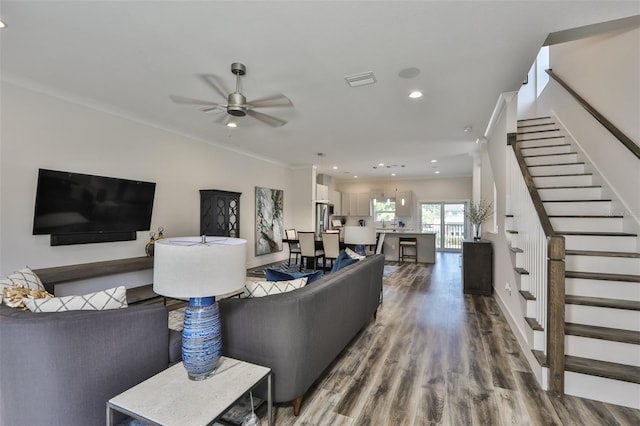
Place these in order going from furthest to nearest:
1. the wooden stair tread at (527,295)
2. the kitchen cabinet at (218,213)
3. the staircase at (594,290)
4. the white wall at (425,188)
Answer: the white wall at (425,188) → the kitchen cabinet at (218,213) → the wooden stair tread at (527,295) → the staircase at (594,290)

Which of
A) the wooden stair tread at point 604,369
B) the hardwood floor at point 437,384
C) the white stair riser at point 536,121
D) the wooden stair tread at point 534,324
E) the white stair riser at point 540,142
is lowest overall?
the hardwood floor at point 437,384

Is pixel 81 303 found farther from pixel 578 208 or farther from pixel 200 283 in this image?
pixel 578 208

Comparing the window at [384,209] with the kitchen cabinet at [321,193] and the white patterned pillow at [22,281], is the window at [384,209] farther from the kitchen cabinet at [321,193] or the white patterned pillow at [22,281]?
the white patterned pillow at [22,281]

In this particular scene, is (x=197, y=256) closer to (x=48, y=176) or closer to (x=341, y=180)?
(x=48, y=176)

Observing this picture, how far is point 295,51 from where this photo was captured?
2.69 metres

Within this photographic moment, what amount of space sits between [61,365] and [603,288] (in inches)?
157

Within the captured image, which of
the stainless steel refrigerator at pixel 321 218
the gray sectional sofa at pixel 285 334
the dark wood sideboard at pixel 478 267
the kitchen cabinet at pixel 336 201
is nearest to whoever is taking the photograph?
the gray sectional sofa at pixel 285 334

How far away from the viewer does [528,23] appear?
228 centimetres

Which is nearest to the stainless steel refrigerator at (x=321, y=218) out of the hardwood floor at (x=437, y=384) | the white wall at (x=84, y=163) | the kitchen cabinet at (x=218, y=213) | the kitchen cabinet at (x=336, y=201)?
the kitchen cabinet at (x=336, y=201)

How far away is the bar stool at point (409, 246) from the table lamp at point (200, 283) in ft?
23.8

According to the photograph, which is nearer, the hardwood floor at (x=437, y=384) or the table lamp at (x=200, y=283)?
the table lamp at (x=200, y=283)

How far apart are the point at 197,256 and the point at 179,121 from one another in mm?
3989

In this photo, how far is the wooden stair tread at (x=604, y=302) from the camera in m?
2.39

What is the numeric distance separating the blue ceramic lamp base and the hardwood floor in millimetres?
754
